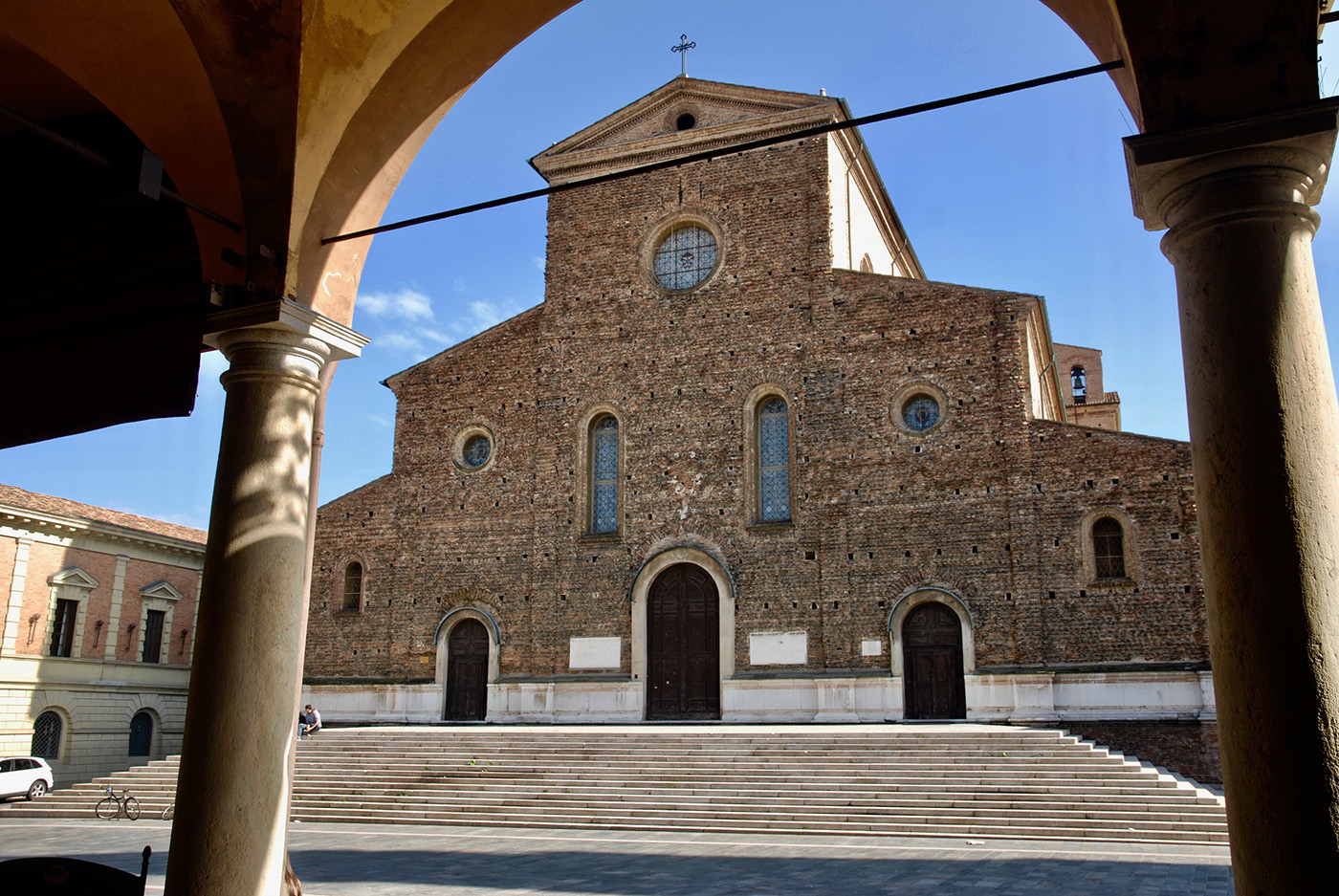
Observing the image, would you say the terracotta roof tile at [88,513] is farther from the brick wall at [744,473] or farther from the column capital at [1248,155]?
the column capital at [1248,155]

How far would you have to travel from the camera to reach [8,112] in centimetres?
435

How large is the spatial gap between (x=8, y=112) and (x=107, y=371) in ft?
4.41

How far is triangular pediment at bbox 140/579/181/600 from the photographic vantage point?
27.1m

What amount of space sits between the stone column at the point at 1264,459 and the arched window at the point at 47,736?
26.7 meters

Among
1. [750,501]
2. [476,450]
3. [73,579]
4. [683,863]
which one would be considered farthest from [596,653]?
[73,579]

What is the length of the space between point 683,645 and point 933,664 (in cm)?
441

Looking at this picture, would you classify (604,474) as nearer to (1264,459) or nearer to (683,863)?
(683,863)

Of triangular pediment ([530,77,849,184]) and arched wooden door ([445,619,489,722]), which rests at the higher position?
triangular pediment ([530,77,849,184])

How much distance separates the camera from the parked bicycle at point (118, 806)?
14805 mm

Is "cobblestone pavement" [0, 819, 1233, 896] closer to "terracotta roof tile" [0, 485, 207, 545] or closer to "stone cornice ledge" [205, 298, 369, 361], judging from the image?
"stone cornice ledge" [205, 298, 369, 361]

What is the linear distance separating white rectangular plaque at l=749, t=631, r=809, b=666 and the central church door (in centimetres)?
74

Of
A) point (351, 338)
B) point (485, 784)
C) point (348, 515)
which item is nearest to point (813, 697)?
point (485, 784)

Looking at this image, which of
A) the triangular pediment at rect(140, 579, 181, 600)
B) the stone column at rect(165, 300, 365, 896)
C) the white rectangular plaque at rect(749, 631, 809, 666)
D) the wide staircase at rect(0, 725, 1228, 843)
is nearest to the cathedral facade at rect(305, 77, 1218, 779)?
the white rectangular plaque at rect(749, 631, 809, 666)

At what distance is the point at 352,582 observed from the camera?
21.7m
